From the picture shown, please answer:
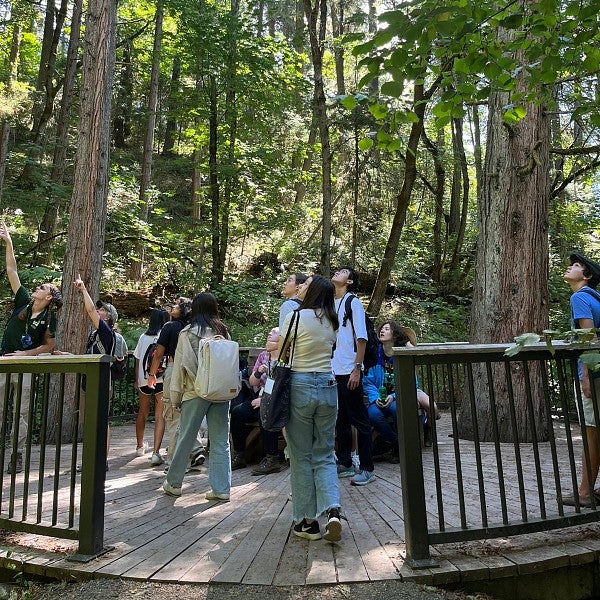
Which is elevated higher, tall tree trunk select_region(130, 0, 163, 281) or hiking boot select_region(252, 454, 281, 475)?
tall tree trunk select_region(130, 0, 163, 281)

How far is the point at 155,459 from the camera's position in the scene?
249 inches

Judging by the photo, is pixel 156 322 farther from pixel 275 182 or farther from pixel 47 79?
pixel 47 79

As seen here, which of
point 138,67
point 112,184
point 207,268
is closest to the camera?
point 112,184

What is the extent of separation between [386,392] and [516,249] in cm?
297

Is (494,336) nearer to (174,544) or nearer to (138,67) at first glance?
(174,544)

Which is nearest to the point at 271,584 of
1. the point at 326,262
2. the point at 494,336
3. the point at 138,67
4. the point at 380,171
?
the point at 494,336

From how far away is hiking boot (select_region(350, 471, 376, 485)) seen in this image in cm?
501

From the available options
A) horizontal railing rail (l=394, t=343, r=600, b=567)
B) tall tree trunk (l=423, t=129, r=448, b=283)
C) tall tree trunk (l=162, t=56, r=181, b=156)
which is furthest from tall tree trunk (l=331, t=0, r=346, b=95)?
horizontal railing rail (l=394, t=343, r=600, b=567)

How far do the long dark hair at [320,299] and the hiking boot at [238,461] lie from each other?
312 centimetres

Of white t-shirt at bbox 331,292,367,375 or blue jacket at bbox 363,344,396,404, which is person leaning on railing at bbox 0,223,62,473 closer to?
white t-shirt at bbox 331,292,367,375

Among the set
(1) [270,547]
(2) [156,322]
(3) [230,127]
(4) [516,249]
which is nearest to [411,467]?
(1) [270,547]

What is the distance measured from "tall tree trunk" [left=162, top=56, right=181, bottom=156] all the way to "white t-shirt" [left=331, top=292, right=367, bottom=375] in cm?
1311

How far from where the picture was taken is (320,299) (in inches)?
155

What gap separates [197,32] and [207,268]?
7007mm
